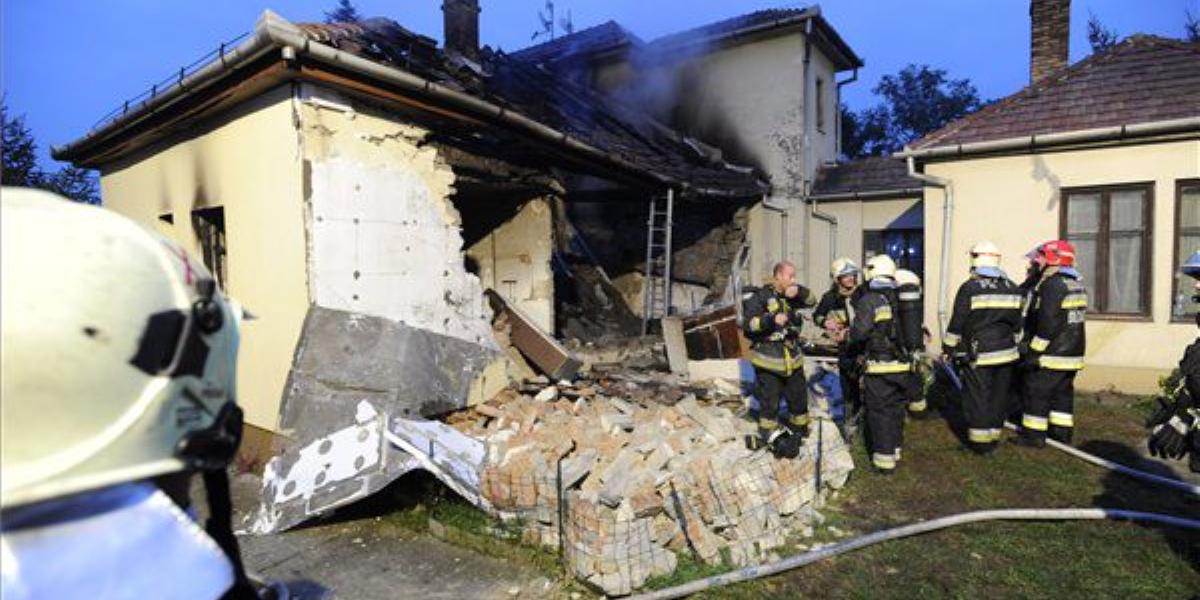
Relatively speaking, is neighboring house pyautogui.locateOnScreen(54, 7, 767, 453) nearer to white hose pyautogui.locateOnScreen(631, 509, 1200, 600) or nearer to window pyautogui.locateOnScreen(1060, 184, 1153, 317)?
white hose pyautogui.locateOnScreen(631, 509, 1200, 600)

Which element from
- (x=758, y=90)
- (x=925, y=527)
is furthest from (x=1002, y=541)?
(x=758, y=90)

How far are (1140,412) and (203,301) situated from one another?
30.0ft

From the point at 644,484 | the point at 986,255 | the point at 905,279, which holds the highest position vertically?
the point at 986,255

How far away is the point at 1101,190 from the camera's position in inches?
332

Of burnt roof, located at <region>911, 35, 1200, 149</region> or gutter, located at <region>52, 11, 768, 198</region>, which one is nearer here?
gutter, located at <region>52, 11, 768, 198</region>

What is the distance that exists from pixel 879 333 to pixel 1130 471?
218 centimetres

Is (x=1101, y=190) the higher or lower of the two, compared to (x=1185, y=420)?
higher

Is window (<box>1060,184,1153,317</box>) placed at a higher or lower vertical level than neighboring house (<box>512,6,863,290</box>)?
lower

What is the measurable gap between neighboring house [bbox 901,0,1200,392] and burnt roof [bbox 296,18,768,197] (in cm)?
383

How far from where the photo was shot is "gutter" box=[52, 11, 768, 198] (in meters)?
5.01

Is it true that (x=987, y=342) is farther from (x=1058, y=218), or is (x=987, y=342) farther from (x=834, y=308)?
(x=1058, y=218)

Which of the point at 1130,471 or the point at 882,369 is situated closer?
the point at 1130,471

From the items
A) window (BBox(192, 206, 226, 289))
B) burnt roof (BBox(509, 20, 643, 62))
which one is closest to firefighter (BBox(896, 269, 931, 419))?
Result: window (BBox(192, 206, 226, 289))

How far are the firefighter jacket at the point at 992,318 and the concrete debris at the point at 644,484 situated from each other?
59.9 inches
